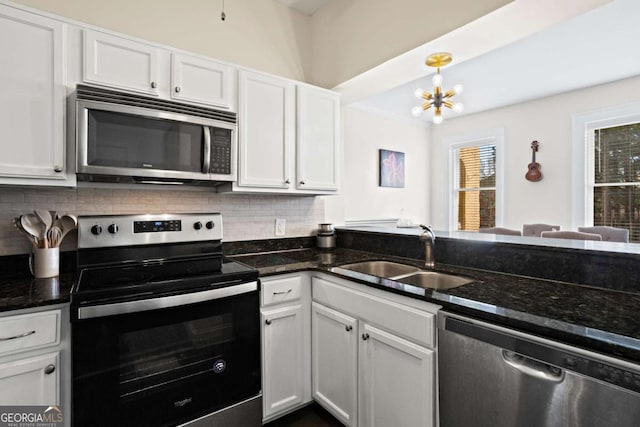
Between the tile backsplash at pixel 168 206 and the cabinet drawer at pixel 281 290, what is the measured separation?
0.68 meters

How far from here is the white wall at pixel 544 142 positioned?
4.00 m

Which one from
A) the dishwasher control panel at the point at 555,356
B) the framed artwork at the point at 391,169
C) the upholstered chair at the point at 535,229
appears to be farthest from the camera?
the framed artwork at the point at 391,169

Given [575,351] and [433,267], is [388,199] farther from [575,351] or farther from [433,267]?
[575,351]

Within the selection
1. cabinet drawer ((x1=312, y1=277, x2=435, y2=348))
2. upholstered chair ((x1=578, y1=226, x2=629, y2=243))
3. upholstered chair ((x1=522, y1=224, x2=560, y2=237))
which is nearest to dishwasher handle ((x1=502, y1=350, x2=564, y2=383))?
cabinet drawer ((x1=312, y1=277, x2=435, y2=348))

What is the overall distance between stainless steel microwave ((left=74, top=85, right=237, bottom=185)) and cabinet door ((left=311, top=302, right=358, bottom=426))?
102cm

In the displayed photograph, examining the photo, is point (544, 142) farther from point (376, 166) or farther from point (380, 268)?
point (380, 268)

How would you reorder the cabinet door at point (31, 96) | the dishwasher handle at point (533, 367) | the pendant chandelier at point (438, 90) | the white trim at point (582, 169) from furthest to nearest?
the white trim at point (582, 169)
the pendant chandelier at point (438, 90)
the cabinet door at point (31, 96)
the dishwasher handle at point (533, 367)

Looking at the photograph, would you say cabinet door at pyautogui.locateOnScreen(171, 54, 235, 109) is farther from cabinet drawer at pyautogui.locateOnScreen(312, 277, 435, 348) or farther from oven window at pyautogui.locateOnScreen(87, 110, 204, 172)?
cabinet drawer at pyautogui.locateOnScreen(312, 277, 435, 348)

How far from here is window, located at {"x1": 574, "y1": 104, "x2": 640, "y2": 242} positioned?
3871 mm

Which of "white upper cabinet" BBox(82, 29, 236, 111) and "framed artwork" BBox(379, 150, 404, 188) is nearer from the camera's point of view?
"white upper cabinet" BBox(82, 29, 236, 111)

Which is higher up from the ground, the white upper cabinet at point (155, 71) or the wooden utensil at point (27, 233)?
the white upper cabinet at point (155, 71)

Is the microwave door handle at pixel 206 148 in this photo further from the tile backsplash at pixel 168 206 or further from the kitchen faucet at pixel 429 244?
the kitchen faucet at pixel 429 244

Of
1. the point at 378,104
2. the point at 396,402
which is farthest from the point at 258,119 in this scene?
the point at 378,104

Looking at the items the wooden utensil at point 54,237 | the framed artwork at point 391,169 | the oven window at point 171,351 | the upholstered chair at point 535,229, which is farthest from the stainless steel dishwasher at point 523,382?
the framed artwork at point 391,169
